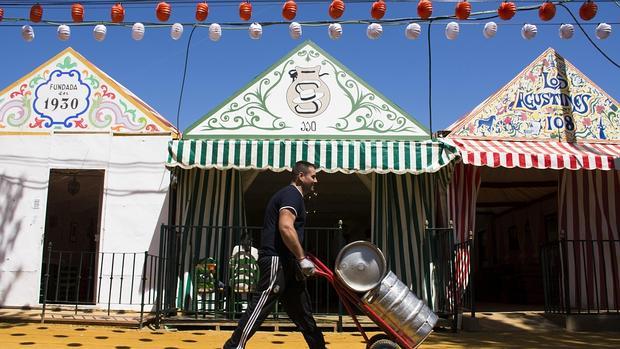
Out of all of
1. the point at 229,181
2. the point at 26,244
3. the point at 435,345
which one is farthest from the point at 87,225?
the point at 435,345

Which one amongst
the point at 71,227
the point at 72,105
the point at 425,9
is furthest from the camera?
the point at 71,227

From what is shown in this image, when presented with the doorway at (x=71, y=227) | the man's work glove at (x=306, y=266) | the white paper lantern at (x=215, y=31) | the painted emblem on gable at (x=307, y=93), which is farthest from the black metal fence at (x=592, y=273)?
the doorway at (x=71, y=227)

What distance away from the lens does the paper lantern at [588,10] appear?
8.35 meters

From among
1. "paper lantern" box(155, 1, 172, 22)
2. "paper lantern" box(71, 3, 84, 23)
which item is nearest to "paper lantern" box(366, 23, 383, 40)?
"paper lantern" box(155, 1, 172, 22)

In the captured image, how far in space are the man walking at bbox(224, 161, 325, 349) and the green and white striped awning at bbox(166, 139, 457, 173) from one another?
3.32m

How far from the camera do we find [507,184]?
38.2 feet

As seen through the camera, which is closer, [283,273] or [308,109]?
[283,273]

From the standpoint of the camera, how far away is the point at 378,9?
870 centimetres

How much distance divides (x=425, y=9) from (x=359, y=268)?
195 inches

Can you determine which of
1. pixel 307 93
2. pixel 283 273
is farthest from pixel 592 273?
pixel 283 273

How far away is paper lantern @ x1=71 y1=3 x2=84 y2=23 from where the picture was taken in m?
8.99

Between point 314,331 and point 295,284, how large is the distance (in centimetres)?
39

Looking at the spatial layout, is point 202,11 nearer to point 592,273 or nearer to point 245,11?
point 245,11

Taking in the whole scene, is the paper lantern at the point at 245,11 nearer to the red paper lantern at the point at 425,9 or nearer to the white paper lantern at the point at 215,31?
the white paper lantern at the point at 215,31
